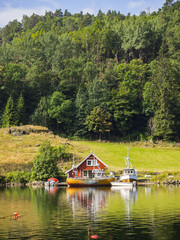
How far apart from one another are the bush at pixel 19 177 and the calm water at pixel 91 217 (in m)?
24.2

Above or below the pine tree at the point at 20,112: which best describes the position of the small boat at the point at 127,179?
below

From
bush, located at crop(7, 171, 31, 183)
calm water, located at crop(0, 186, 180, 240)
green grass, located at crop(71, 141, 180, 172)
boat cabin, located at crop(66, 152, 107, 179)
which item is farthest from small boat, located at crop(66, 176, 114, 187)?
calm water, located at crop(0, 186, 180, 240)

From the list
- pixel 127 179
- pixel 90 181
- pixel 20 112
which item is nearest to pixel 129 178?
pixel 127 179

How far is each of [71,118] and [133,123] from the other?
25.6 m

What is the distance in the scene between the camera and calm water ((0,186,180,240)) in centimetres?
3478

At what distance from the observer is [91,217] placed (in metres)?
43.4

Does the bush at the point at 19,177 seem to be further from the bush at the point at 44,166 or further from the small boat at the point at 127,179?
the small boat at the point at 127,179

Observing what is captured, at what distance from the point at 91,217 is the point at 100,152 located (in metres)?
68.5

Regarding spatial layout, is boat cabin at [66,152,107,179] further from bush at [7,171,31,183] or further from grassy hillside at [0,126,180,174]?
bush at [7,171,31,183]

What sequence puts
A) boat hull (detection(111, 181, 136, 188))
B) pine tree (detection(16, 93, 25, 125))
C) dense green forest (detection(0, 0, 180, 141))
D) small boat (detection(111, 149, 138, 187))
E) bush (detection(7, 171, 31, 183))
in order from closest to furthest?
boat hull (detection(111, 181, 136, 188)) < small boat (detection(111, 149, 138, 187)) < bush (detection(7, 171, 31, 183)) < dense green forest (detection(0, 0, 180, 141)) < pine tree (detection(16, 93, 25, 125))

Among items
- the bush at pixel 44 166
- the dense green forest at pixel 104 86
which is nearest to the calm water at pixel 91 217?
the bush at pixel 44 166

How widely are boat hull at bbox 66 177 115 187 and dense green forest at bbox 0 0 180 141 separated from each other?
48.9 metres

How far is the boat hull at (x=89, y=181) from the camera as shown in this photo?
84.2 meters

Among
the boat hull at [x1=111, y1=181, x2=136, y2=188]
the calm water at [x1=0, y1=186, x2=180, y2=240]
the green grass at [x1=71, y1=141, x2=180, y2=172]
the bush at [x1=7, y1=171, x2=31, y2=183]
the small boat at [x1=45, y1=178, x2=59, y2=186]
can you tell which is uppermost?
the green grass at [x1=71, y1=141, x2=180, y2=172]
